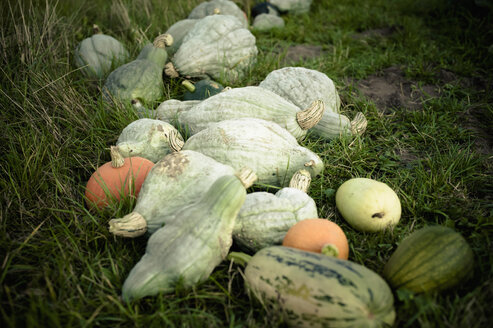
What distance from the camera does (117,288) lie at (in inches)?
83.3

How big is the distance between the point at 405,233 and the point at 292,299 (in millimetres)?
1178

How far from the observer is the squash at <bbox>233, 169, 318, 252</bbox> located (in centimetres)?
226

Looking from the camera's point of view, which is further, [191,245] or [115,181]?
[115,181]

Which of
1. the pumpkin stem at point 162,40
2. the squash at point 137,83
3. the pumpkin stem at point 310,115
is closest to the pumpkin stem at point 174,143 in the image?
the pumpkin stem at point 310,115

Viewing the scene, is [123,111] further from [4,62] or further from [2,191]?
[4,62]

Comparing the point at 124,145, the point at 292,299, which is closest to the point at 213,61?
the point at 124,145

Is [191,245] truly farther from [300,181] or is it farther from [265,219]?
[300,181]

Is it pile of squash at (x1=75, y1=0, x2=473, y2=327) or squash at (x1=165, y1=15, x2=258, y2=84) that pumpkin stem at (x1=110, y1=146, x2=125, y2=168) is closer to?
pile of squash at (x1=75, y1=0, x2=473, y2=327)

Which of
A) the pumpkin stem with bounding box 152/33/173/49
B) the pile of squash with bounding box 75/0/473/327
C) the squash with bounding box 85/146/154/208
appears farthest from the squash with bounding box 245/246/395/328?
the pumpkin stem with bounding box 152/33/173/49

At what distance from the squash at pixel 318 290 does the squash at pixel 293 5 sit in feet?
20.5

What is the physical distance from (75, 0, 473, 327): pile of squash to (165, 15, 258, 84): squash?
0.56 m

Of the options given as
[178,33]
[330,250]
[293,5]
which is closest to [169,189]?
[330,250]

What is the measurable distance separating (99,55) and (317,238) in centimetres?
381

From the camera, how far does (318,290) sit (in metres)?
1.74
